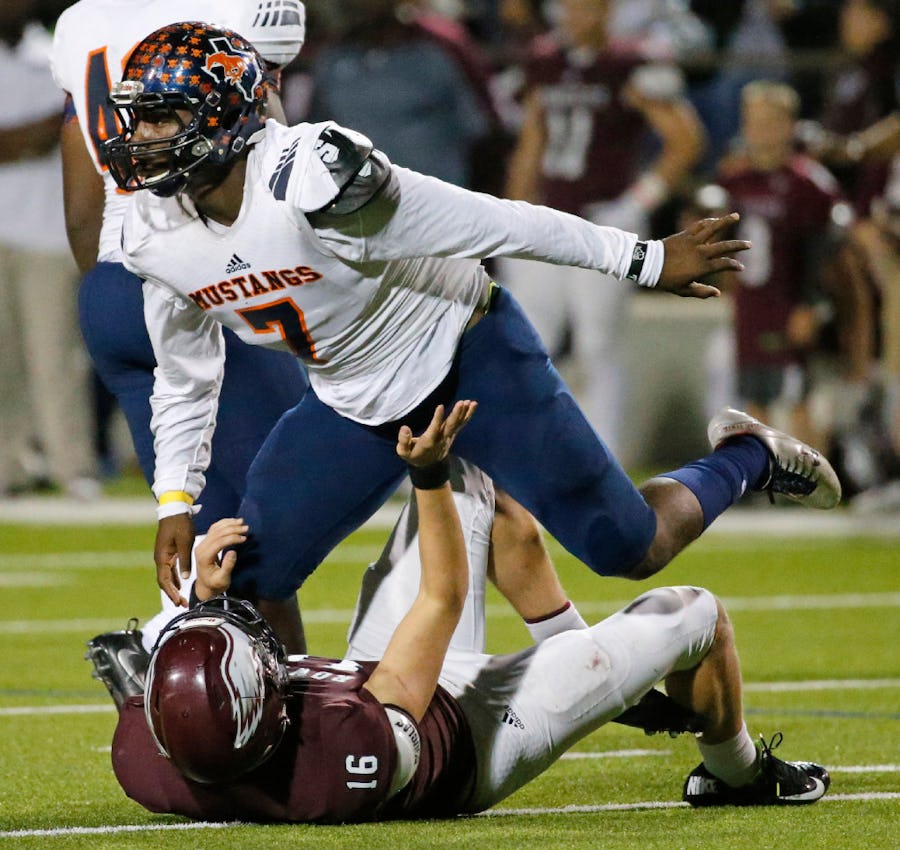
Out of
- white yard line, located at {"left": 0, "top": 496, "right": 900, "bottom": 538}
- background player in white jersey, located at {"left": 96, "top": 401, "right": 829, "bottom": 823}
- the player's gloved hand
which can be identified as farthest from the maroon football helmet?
white yard line, located at {"left": 0, "top": 496, "right": 900, "bottom": 538}

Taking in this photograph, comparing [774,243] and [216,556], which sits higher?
[216,556]

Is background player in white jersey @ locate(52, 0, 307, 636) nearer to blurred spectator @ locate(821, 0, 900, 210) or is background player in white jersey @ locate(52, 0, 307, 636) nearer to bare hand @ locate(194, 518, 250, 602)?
bare hand @ locate(194, 518, 250, 602)

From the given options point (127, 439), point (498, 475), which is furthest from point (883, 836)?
point (127, 439)

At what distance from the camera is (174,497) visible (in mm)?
4180

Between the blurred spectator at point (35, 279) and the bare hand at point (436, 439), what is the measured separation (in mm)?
6144

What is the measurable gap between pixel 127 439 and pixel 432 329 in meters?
7.89

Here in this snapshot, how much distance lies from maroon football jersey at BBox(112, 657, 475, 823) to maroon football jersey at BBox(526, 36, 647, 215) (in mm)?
6278

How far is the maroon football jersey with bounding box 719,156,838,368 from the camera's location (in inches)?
372

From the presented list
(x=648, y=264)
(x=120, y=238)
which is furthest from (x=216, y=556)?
(x=648, y=264)

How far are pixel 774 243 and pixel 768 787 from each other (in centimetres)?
608

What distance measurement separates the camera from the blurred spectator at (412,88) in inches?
364

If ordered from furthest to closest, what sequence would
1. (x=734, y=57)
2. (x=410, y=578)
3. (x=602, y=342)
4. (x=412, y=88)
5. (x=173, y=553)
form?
(x=734, y=57) < (x=602, y=342) < (x=412, y=88) < (x=173, y=553) < (x=410, y=578)

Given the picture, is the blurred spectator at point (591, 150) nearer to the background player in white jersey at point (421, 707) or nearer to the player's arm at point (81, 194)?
the player's arm at point (81, 194)

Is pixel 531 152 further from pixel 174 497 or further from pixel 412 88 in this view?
pixel 174 497
